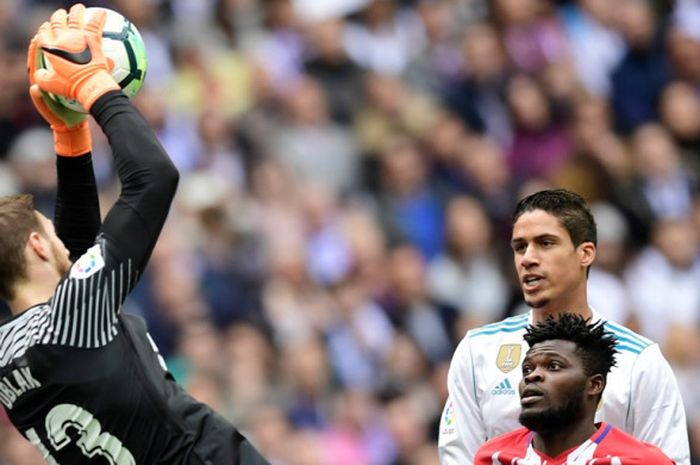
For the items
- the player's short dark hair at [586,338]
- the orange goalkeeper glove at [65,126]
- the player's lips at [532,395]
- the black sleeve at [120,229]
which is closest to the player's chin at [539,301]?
the player's short dark hair at [586,338]

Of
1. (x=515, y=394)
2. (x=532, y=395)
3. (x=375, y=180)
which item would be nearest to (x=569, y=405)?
(x=532, y=395)

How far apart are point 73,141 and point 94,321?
0.89 meters

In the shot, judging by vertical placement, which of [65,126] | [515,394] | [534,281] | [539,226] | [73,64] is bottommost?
[515,394]

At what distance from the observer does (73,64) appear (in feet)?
17.4

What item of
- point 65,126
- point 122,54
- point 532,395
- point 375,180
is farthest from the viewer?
point 375,180

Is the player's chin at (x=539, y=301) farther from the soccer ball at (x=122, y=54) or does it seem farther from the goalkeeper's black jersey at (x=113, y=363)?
the soccer ball at (x=122, y=54)

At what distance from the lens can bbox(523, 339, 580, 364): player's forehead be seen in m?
5.43

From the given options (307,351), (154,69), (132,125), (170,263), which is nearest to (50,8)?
(154,69)

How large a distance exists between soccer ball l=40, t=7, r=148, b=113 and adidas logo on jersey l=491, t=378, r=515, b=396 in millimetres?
1746

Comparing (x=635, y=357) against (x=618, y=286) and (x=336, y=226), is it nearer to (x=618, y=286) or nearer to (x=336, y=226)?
(x=618, y=286)

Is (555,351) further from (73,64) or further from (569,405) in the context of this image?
(73,64)

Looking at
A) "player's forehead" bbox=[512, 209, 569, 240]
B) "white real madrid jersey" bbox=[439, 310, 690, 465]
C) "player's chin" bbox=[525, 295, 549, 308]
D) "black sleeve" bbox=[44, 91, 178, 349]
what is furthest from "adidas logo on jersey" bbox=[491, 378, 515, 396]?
"black sleeve" bbox=[44, 91, 178, 349]

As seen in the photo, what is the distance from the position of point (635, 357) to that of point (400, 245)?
6.08 m

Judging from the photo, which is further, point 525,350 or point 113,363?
point 525,350
